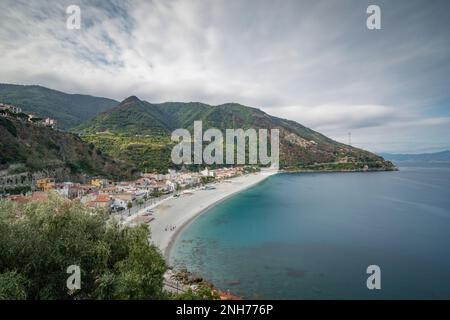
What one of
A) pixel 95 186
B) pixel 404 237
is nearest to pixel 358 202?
pixel 404 237

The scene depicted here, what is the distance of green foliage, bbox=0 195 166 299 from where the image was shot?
33.0ft

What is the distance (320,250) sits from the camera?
30.2 meters

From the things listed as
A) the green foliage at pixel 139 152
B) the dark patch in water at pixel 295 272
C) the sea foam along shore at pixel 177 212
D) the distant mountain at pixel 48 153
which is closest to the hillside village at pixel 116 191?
the sea foam along shore at pixel 177 212

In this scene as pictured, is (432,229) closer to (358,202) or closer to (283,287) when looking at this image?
(358,202)

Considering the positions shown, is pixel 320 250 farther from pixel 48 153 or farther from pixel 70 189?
pixel 48 153

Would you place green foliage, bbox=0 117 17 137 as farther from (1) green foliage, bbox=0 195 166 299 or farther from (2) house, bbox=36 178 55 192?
(1) green foliage, bbox=0 195 166 299

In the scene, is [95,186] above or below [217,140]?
below

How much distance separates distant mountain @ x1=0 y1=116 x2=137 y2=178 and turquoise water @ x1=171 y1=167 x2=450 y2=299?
31.3 m

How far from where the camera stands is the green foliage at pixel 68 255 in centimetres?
1005

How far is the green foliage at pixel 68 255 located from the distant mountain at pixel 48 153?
144ft

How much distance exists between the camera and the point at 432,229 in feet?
127

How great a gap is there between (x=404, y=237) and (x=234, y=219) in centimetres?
2255
